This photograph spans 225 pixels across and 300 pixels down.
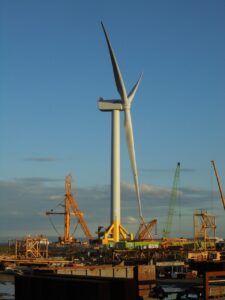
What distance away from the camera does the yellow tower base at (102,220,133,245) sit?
139m

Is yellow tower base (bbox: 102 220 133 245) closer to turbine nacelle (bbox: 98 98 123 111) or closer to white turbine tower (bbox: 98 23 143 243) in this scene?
white turbine tower (bbox: 98 23 143 243)

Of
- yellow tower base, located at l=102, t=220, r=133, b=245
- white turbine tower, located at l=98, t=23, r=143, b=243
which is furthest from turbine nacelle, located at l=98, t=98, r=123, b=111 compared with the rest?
yellow tower base, located at l=102, t=220, r=133, b=245

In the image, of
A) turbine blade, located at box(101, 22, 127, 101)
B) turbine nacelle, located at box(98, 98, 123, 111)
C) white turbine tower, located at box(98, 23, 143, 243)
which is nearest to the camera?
turbine blade, located at box(101, 22, 127, 101)

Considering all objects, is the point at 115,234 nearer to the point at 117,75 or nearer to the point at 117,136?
the point at 117,136

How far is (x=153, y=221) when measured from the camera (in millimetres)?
164375

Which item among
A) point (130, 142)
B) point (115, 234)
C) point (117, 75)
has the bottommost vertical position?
point (115, 234)

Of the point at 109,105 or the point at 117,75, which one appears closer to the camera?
the point at 117,75

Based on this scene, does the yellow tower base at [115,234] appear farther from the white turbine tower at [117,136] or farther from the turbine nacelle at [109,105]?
the turbine nacelle at [109,105]

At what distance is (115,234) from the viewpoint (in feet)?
463

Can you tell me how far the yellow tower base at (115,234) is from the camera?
139125 millimetres

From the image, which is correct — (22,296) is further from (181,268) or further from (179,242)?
(179,242)

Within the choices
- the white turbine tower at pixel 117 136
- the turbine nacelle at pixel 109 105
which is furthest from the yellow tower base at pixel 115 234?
the turbine nacelle at pixel 109 105

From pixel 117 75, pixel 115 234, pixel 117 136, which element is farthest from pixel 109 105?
pixel 115 234

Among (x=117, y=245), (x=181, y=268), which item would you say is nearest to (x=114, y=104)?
(x=117, y=245)
